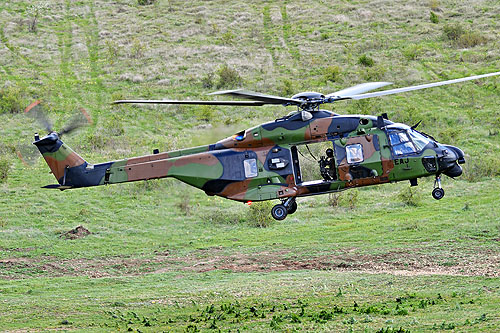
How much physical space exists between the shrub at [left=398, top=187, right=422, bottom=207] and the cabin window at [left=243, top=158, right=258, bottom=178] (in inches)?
561

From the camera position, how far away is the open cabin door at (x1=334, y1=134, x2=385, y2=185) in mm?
18516

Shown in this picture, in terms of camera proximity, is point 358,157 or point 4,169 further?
point 4,169

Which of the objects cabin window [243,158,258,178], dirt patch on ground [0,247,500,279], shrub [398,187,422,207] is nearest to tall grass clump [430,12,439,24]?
shrub [398,187,422,207]

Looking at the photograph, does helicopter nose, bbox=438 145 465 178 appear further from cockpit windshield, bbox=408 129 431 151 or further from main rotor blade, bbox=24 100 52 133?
main rotor blade, bbox=24 100 52 133

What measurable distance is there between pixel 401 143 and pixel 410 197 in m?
13.7

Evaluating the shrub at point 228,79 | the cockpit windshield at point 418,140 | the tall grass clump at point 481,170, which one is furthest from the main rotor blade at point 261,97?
the shrub at point 228,79

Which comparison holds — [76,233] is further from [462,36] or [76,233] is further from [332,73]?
[462,36]

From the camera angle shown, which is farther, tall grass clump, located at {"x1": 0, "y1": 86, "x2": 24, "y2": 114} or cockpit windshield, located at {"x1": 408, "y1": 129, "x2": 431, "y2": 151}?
tall grass clump, located at {"x1": 0, "y1": 86, "x2": 24, "y2": 114}

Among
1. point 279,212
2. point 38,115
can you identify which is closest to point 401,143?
point 279,212

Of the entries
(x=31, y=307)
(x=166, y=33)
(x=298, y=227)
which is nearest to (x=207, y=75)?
(x=166, y=33)

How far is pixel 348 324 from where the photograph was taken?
1555 cm

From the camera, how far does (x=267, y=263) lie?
82.3 feet

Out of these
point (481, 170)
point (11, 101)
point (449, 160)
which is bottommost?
point (481, 170)

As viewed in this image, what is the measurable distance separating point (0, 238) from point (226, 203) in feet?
32.1
